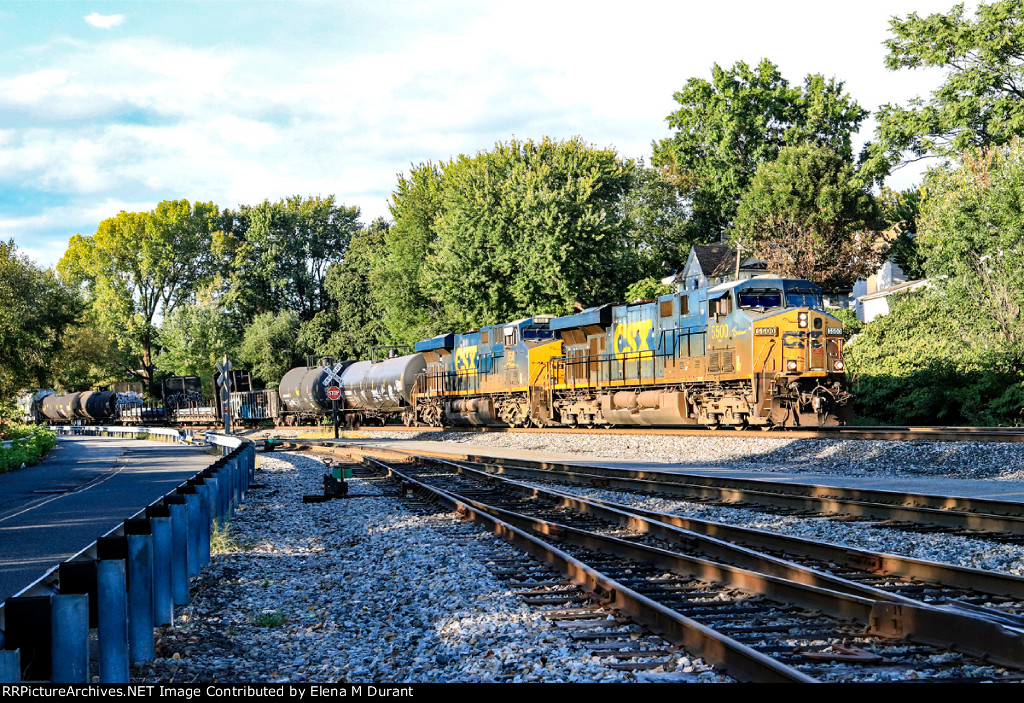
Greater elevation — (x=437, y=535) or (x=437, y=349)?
(x=437, y=349)

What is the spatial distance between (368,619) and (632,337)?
19.6 metres

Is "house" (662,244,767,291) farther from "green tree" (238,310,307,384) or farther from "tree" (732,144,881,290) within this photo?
"green tree" (238,310,307,384)

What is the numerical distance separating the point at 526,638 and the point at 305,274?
73.3m

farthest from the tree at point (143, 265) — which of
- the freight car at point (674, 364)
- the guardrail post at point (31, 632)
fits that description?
the guardrail post at point (31, 632)

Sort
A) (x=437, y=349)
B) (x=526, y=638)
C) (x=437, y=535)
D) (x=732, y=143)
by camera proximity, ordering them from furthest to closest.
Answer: (x=732, y=143) < (x=437, y=349) < (x=437, y=535) < (x=526, y=638)

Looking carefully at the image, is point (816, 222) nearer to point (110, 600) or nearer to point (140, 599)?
point (140, 599)

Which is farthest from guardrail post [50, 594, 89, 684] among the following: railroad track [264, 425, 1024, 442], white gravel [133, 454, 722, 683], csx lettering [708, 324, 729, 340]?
csx lettering [708, 324, 729, 340]

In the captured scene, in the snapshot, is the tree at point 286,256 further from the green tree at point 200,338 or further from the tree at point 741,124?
the tree at point 741,124

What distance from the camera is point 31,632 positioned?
14.0ft

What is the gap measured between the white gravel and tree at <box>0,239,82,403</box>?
2117 centimetres

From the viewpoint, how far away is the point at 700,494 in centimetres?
1277

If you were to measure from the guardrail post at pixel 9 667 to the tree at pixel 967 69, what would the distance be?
36.4 metres
